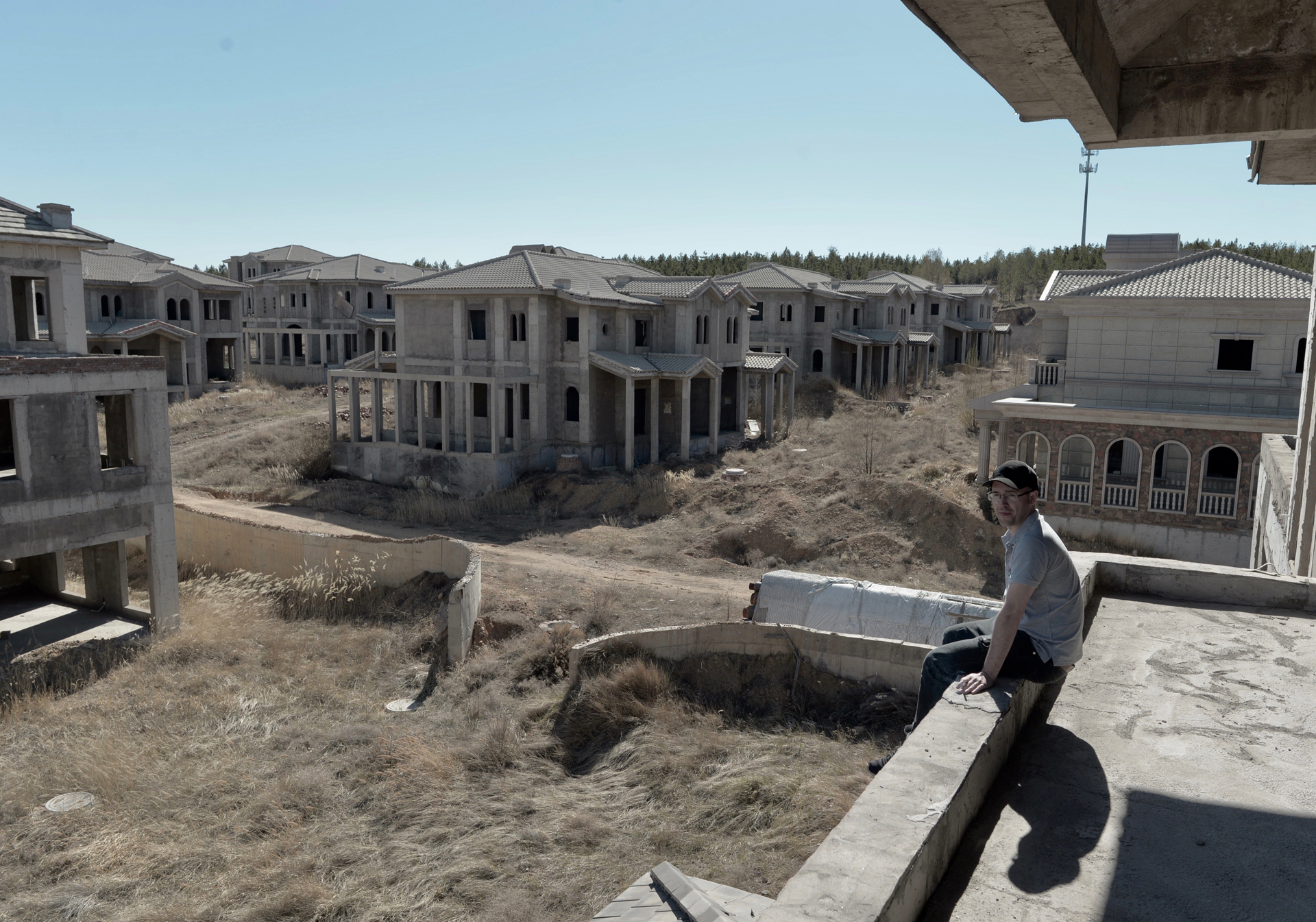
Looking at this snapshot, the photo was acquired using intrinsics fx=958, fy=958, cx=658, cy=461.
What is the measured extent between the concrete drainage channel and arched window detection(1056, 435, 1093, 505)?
58.4ft

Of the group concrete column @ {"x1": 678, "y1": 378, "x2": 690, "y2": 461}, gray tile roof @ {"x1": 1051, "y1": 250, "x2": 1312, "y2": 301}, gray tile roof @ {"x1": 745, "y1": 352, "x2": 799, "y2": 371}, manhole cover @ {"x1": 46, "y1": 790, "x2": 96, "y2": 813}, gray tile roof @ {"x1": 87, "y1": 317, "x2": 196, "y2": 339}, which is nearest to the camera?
manhole cover @ {"x1": 46, "y1": 790, "x2": 96, "y2": 813}

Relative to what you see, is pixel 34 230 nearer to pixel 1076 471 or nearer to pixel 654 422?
pixel 654 422

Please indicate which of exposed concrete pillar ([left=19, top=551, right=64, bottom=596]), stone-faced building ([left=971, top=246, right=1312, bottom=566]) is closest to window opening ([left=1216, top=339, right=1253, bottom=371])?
stone-faced building ([left=971, top=246, right=1312, bottom=566])

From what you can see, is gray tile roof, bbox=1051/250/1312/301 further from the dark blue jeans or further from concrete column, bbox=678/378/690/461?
the dark blue jeans

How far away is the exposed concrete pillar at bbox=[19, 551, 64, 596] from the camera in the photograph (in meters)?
20.6

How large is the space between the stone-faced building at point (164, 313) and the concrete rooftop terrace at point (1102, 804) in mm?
45629

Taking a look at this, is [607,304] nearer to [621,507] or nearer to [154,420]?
[621,507]

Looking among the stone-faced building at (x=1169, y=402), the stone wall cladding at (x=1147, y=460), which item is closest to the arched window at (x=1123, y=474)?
the stone-faced building at (x=1169, y=402)

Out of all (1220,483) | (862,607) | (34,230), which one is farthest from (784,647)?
(1220,483)

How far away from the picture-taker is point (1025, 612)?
541cm

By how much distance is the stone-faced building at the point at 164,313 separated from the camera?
45250 millimetres

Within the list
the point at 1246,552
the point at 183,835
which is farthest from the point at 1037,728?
the point at 1246,552

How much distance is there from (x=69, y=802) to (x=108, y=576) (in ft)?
27.8

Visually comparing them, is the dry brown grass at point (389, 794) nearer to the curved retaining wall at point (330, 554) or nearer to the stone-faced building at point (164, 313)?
the curved retaining wall at point (330, 554)
